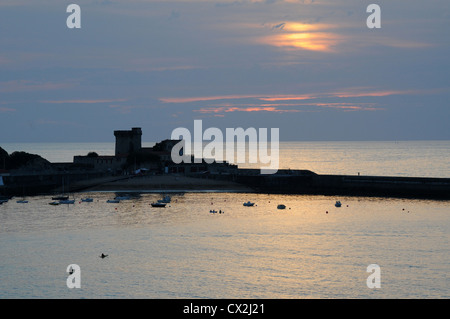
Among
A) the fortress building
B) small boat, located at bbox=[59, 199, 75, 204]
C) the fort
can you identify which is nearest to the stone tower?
the fortress building

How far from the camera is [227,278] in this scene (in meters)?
41.0

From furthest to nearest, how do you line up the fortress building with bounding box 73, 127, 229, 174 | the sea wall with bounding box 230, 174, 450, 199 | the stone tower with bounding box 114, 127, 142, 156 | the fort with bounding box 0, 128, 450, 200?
the stone tower with bounding box 114, 127, 142, 156 → the fortress building with bounding box 73, 127, 229, 174 → the fort with bounding box 0, 128, 450, 200 → the sea wall with bounding box 230, 174, 450, 199

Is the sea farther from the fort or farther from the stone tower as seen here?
the stone tower

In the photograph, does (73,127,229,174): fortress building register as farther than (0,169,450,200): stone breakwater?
Yes

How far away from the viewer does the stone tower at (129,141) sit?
143m

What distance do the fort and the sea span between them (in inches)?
561

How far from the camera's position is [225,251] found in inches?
1977

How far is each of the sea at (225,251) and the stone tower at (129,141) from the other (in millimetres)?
60396

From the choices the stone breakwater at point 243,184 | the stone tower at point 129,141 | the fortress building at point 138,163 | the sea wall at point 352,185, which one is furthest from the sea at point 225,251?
the stone tower at point 129,141

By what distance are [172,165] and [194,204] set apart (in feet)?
148

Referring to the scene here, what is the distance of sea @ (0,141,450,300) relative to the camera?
38.8 m

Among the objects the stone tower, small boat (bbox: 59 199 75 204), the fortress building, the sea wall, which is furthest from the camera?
the stone tower

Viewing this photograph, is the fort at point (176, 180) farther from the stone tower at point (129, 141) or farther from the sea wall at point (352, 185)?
the stone tower at point (129, 141)

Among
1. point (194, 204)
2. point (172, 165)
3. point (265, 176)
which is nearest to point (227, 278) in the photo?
point (194, 204)
